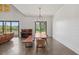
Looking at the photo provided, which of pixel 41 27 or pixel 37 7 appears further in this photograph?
pixel 41 27

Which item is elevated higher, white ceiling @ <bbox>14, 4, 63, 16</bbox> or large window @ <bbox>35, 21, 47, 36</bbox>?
white ceiling @ <bbox>14, 4, 63, 16</bbox>

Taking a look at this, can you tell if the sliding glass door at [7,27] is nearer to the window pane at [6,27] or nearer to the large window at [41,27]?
the window pane at [6,27]

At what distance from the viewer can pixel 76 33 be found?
539cm

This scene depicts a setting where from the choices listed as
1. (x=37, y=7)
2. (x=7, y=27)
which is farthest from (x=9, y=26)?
(x=37, y=7)

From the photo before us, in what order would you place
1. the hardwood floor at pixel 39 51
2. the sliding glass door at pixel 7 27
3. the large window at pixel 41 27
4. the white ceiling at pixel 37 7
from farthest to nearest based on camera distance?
the large window at pixel 41 27 < the sliding glass door at pixel 7 27 < the white ceiling at pixel 37 7 < the hardwood floor at pixel 39 51

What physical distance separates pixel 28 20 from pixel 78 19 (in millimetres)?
8662

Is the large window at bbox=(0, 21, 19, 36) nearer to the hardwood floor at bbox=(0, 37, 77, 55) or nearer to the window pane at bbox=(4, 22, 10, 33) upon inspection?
the window pane at bbox=(4, 22, 10, 33)

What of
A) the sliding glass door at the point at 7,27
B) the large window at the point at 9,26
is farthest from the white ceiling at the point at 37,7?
the sliding glass door at the point at 7,27

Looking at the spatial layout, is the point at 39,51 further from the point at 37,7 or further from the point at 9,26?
the point at 9,26

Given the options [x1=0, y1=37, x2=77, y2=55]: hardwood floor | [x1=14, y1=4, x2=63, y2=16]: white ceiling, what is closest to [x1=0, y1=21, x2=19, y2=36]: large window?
[x1=14, y1=4, x2=63, y2=16]: white ceiling
